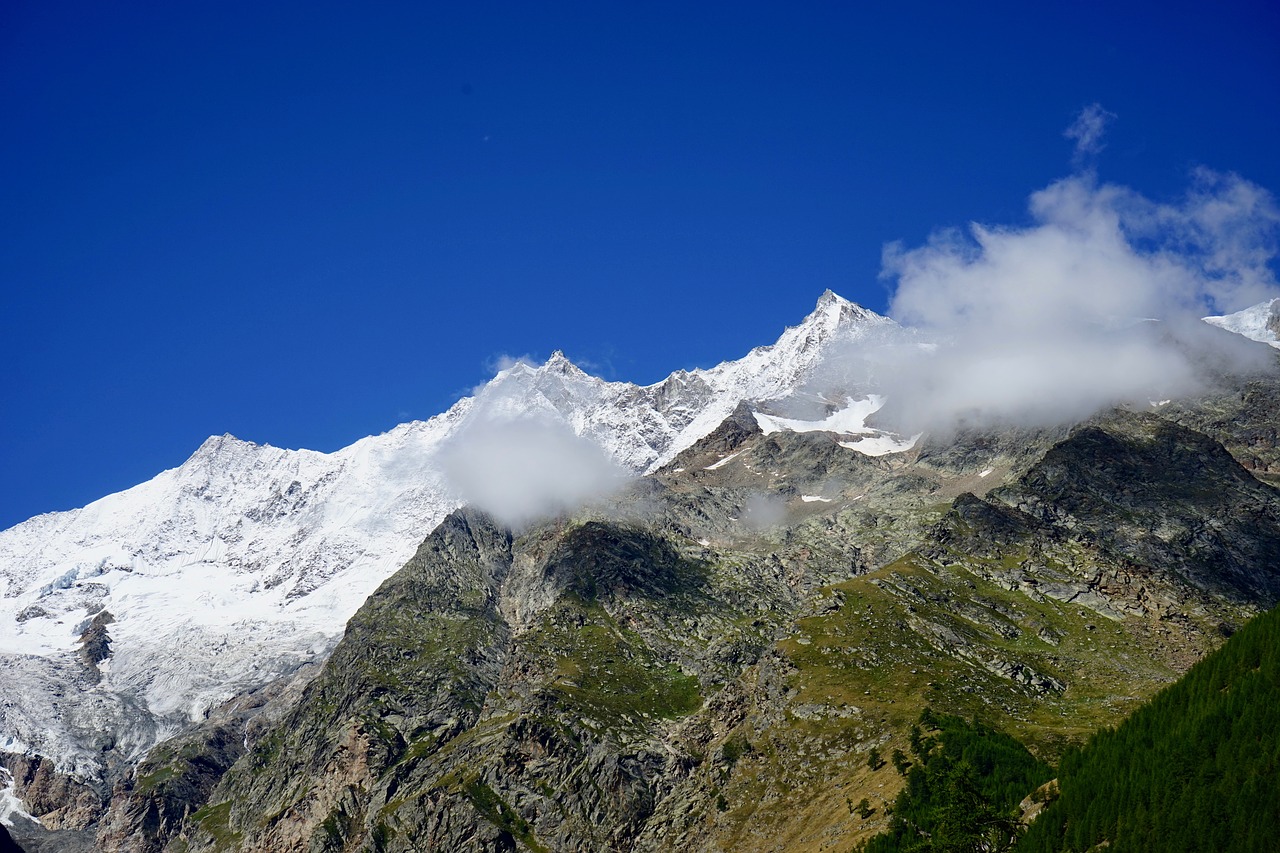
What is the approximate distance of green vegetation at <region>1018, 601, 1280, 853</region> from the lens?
141 metres

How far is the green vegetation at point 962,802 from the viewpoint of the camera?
158m

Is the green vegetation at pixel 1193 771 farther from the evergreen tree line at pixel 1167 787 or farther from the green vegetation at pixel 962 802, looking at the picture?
the green vegetation at pixel 962 802

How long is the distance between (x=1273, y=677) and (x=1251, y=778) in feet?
56.3

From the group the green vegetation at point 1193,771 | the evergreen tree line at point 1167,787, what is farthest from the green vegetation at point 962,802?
the green vegetation at point 1193,771

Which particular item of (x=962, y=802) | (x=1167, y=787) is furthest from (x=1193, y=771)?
(x=962, y=802)

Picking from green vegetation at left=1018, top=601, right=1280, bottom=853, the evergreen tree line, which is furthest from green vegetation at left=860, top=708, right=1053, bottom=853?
green vegetation at left=1018, top=601, right=1280, bottom=853

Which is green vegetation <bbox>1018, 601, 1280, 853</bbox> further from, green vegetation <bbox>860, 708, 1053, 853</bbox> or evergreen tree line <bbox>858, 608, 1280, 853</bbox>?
green vegetation <bbox>860, 708, 1053, 853</bbox>

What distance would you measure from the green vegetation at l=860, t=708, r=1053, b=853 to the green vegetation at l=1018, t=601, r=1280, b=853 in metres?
5.98

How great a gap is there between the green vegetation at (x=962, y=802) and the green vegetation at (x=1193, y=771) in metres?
5.98

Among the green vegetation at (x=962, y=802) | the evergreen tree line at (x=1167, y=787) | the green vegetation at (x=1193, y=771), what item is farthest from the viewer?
the green vegetation at (x=962, y=802)

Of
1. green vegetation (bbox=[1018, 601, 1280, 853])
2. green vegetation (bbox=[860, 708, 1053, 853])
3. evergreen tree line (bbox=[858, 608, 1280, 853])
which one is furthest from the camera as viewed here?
green vegetation (bbox=[860, 708, 1053, 853])

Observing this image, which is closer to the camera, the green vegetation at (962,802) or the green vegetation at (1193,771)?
the green vegetation at (1193,771)

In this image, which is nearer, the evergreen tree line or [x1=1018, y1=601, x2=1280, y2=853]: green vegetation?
[x1=1018, y1=601, x2=1280, y2=853]: green vegetation

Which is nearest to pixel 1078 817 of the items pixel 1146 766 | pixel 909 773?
pixel 1146 766
